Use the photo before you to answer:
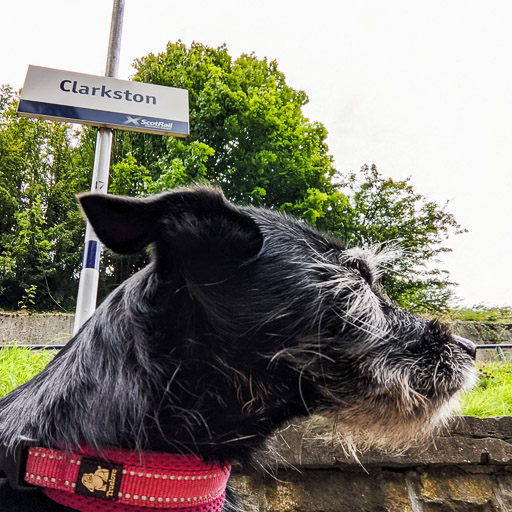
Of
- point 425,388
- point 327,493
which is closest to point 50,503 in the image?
point 425,388

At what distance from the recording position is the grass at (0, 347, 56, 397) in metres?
3.15

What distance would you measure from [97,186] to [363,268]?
3.14 metres

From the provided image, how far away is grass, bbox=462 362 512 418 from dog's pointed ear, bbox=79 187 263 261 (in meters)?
2.65

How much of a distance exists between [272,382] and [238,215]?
0.58m

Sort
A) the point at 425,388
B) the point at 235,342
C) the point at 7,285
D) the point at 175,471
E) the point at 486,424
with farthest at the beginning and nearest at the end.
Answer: the point at 7,285
the point at 486,424
the point at 425,388
the point at 235,342
the point at 175,471

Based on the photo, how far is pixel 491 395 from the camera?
3.76 meters

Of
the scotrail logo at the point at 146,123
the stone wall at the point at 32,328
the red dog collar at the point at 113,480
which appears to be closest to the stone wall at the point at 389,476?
the red dog collar at the point at 113,480

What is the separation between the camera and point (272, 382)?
1363 mm

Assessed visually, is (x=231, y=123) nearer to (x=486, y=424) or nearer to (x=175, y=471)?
(x=486, y=424)

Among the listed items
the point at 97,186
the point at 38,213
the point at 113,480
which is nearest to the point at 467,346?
the point at 113,480

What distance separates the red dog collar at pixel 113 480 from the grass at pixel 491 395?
2646mm

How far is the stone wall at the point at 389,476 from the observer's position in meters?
2.32

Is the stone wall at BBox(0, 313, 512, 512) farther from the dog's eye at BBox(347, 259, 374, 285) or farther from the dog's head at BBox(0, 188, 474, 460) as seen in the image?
the dog's eye at BBox(347, 259, 374, 285)

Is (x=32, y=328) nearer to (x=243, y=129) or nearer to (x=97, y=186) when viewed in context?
(x=97, y=186)
